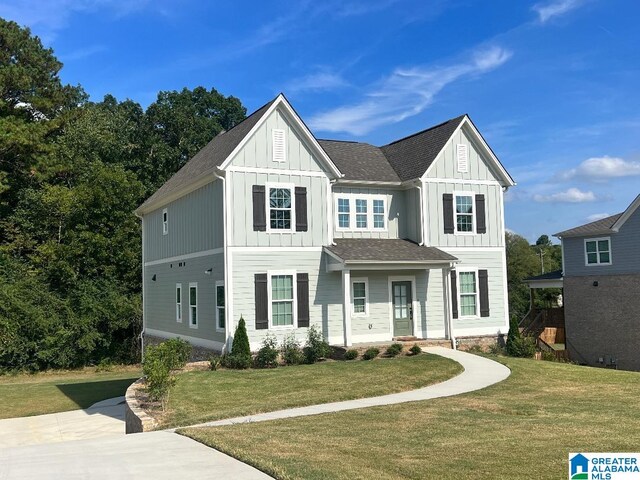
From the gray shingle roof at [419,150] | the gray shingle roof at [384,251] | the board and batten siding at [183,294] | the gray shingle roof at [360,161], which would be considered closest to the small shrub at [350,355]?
the gray shingle roof at [384,251]

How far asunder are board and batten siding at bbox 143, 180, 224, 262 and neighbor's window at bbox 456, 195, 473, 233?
922 centimetres

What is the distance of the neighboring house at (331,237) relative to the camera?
1933 cm

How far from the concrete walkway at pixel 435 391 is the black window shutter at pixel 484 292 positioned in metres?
4.05

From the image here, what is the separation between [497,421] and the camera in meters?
9.94

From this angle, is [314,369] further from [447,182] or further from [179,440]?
[447,182]

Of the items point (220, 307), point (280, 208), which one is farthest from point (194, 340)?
point (280, 208)

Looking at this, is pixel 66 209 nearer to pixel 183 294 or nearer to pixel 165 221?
pixel 165 221

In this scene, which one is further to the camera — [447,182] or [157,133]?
[157,133]

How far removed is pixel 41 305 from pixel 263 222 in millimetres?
14937

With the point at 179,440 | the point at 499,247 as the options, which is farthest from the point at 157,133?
the point at 179,440

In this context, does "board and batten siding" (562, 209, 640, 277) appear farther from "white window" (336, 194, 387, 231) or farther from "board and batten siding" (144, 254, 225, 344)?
"board and batten siding" (144, 254, 225, 344)

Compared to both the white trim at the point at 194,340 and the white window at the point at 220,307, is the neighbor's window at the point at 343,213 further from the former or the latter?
the white trim at the point at 194,340

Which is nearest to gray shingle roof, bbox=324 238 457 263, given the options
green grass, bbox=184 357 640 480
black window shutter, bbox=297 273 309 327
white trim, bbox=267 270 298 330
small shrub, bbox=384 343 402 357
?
black window shutter, bbox=297 273 309 327

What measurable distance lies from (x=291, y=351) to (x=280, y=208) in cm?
469
